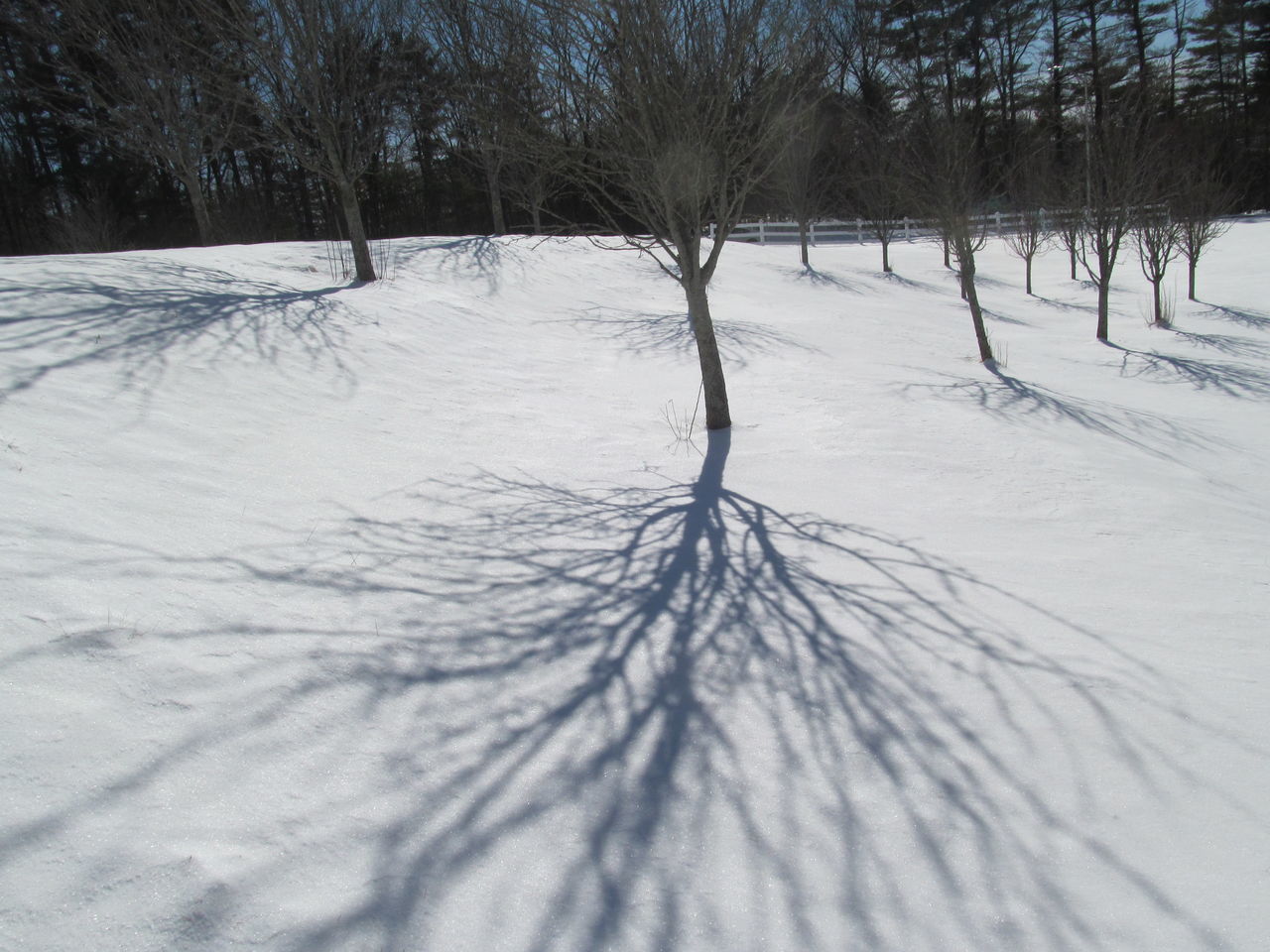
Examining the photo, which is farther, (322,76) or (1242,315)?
(1242,315)

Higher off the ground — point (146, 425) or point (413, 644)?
point (146, 425)

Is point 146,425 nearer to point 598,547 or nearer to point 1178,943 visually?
point 598,547

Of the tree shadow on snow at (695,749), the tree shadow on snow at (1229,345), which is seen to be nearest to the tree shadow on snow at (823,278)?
the tree shadow on snow at (1229,345)

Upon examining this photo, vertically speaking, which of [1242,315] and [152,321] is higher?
[152,321]

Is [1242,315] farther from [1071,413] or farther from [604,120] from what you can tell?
[604,120]


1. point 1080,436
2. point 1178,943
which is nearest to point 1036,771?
point 1178,943

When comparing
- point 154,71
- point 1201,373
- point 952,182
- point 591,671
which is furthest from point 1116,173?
point 154,71

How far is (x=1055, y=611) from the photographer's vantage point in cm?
387

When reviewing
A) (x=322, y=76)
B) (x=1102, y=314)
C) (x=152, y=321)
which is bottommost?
(x=1102, y=314)

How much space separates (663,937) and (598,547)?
2.72 meters

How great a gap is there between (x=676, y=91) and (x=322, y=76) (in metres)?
7.55

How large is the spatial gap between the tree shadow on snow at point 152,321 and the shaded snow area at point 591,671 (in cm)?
8

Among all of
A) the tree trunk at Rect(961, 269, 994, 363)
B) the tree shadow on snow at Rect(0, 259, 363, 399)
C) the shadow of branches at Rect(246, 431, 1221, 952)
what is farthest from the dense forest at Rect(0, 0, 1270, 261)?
the shadow of branches at Rect(246, 431, 1221, 952)

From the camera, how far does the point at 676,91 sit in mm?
6566
